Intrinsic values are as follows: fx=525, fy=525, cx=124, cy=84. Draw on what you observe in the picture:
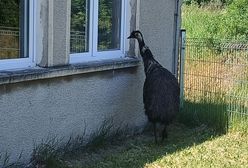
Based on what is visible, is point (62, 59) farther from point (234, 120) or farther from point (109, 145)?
point (234, 120)

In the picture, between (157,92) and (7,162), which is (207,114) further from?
(7,162)

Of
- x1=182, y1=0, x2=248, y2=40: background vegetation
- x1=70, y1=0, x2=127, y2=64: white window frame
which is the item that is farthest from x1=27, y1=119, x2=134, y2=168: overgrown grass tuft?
x1=182, y1=0, x2=248, y2=40: background vegetation

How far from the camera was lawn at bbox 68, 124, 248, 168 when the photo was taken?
680cm

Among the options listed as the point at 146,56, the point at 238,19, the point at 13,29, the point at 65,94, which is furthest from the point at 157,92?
the point at 238,19

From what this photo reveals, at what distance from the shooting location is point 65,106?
6.86 metres

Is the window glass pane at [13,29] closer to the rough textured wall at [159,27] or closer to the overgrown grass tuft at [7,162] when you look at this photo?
the overgrown grass tuft at [7,162]

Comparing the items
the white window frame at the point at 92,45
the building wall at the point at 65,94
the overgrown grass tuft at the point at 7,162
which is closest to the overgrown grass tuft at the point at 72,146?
the building wall at the point at 65,94

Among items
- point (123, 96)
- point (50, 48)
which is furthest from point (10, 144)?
point (123, 96)

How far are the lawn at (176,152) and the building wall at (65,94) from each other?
428 millimetres

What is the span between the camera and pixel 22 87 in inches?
241

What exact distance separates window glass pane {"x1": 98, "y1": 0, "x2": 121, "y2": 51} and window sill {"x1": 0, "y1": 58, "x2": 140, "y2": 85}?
0.28 m

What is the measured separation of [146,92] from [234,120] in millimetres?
1722

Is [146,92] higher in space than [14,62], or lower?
lower

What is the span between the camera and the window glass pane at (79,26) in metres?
7.11
